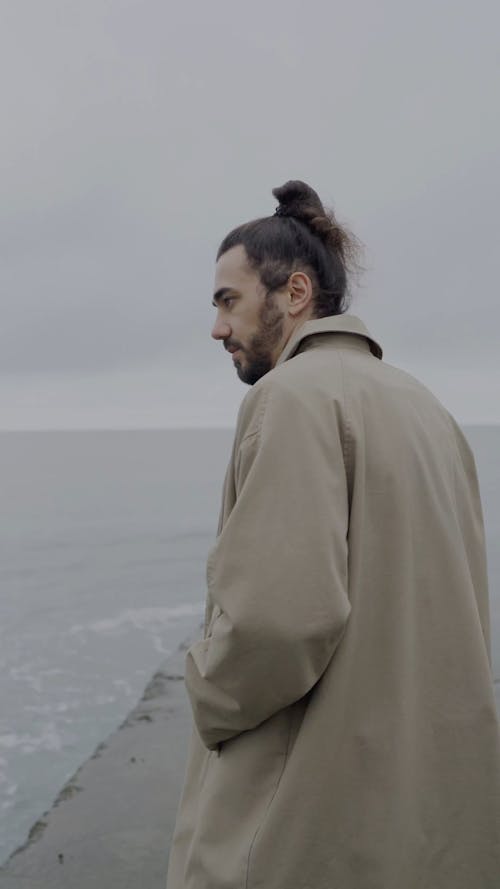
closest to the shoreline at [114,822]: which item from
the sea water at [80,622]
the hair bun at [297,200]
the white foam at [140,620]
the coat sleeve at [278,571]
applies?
the sea water at [80,622]

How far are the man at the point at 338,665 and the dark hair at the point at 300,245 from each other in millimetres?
319

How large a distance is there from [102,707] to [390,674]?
34.6 feet

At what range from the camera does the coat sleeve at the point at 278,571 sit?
1.70m

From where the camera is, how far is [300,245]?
235 cm

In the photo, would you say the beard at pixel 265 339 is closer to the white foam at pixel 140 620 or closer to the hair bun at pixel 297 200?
the hair bun at pixel 297 200

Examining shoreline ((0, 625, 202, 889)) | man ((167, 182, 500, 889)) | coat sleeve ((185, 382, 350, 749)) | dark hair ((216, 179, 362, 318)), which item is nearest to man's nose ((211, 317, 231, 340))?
dark hair ((216, 179, 362, 318))

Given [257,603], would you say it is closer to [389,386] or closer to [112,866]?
[389,386]


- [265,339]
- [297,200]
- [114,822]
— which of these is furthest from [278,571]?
[114,822]

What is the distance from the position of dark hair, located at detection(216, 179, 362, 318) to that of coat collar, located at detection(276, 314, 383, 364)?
8.0 inches

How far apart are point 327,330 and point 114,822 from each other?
505 cm

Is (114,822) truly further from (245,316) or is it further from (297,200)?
(297,200)

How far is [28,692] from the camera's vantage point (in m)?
12.7

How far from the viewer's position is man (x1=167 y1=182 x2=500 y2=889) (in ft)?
5.69

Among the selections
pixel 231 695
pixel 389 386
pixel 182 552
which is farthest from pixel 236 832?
pixel 182 552
